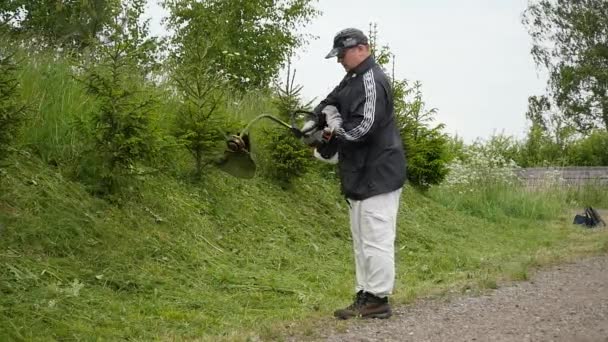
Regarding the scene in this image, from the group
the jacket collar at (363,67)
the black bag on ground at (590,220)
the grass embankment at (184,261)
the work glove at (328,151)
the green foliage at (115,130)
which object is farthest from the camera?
the black bag on ground at (590,220)

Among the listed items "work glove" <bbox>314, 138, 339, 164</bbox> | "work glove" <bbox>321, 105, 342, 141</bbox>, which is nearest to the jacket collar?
"work glove" <bbox>321, 105, 342, 141</bbox>

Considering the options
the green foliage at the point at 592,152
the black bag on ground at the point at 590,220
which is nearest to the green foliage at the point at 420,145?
the black bag on ground at the point at 590,220

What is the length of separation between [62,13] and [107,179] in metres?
16.8

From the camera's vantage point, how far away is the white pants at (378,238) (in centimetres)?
647

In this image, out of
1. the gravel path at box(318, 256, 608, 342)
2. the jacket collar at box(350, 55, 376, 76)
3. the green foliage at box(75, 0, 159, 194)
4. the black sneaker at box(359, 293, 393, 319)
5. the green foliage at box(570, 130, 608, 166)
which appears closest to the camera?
the gravel path at box(318, 256, 608, 342)

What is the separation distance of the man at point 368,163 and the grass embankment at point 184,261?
55 centimetres

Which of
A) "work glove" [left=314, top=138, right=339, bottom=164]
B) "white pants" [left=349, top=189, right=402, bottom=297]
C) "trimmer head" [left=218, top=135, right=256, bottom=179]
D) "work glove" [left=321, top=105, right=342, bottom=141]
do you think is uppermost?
"work glove" [left=321, top=105, right=342, bottom=141]

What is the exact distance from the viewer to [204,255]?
875cm

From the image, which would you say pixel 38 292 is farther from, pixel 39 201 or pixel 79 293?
pixel 39 201

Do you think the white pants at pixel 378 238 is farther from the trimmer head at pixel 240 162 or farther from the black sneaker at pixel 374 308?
the trimmer head at pixel 240 162

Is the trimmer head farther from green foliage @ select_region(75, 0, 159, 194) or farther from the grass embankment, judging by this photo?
green foliage @ select_region(75, 0, 159, 194)

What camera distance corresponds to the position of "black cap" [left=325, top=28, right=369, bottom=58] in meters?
6.68

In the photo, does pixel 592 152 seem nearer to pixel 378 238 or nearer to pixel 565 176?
pixel 565 176

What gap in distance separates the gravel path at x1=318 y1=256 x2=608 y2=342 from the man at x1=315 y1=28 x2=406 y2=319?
12.6 inches
